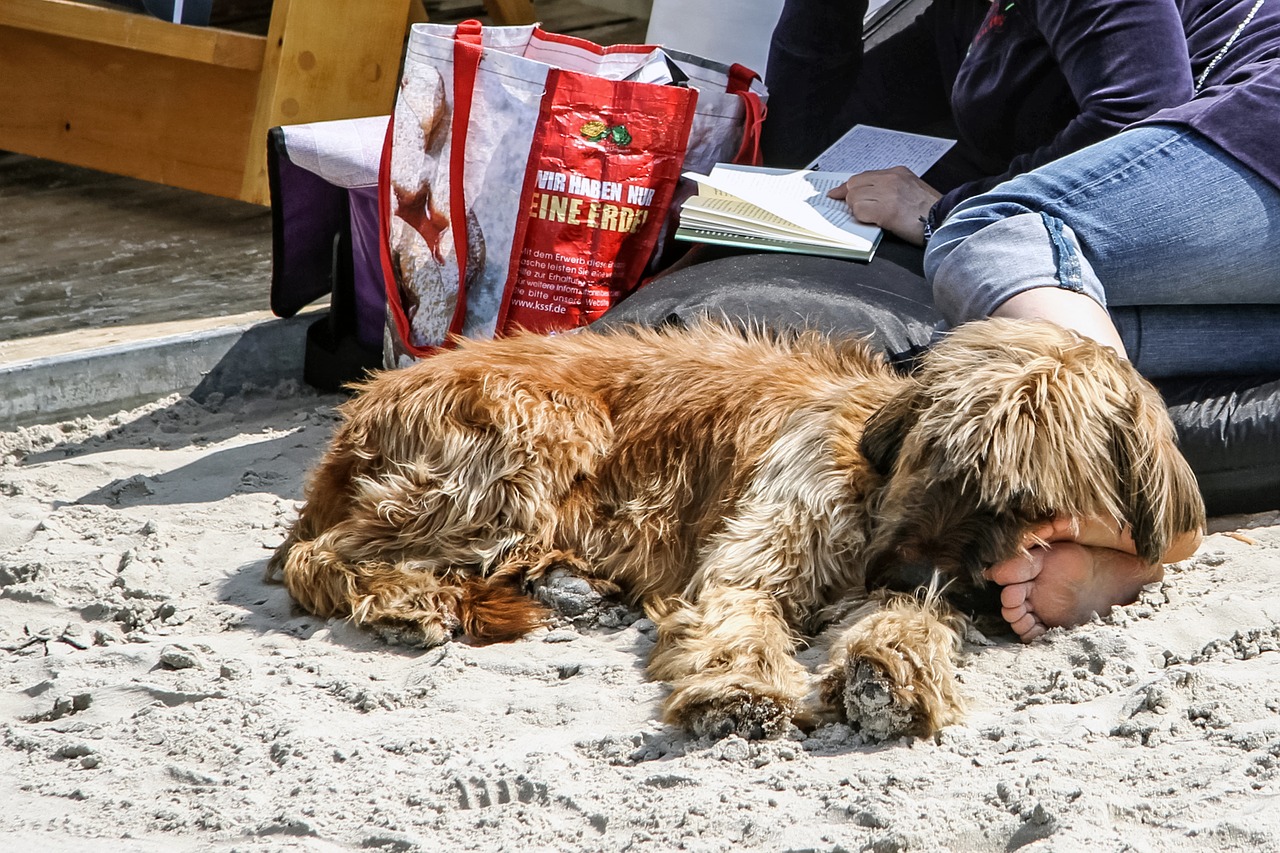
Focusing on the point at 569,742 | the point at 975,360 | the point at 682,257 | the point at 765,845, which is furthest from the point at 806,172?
the point at 765,845

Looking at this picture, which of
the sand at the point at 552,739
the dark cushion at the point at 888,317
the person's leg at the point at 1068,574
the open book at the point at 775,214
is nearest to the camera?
the sand at the point at 552,739

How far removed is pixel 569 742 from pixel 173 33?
4.72 metres

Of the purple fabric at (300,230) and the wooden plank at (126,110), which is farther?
the wooden plank at (126,110)

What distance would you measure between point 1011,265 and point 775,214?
3.59 ft

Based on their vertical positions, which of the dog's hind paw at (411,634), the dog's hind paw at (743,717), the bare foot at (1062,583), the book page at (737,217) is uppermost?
the book page at (737,217)

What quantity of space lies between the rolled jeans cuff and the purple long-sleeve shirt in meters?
0.52

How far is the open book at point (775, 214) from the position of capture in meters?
4.09

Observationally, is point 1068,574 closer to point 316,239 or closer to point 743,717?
point 743,717

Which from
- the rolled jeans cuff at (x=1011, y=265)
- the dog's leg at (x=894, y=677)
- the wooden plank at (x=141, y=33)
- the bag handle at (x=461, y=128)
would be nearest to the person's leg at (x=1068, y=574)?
the dog's leg at (x=894, y=677)

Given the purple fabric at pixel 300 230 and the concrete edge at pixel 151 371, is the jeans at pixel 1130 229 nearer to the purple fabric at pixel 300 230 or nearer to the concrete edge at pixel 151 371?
the purple fabric at pixel 300 230

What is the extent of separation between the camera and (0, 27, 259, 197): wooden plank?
253 inches

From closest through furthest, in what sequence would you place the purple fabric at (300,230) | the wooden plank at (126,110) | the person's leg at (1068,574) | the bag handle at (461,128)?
the person's leg at (1068,574) < the bag handle at (461,128) < the purple fabric at (300,230) < the wooden plank at (126,110)

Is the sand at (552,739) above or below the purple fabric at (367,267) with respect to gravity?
below

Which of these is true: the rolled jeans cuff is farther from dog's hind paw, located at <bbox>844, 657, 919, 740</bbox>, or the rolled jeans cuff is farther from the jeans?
dog's hind paw, located at <bbox>844, 657, 919, 740</bbox>
